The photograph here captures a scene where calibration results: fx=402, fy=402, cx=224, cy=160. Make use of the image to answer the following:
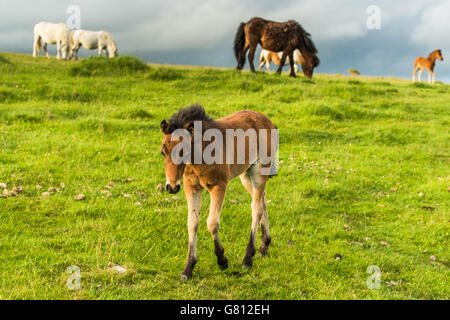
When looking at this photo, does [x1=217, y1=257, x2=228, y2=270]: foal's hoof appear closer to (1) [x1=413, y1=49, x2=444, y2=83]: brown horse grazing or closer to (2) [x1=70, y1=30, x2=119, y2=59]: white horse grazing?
(2) [x1=70, y1=30, x2=119, y2=59]: white horse grazing

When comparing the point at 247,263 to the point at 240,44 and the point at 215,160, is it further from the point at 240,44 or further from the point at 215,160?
the point at 240,44

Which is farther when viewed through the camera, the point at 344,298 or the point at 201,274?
the point at 201,274

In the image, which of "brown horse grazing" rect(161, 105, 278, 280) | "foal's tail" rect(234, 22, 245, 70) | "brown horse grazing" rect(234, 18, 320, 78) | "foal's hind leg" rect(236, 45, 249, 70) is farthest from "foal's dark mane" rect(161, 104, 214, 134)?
"foal's tail" rect(234, 22, 245, 70)

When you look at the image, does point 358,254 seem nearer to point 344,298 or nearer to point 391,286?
point 391,286

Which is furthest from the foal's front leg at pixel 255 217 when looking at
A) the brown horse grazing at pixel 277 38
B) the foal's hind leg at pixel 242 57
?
the foal's hind leg at pixel 242 57

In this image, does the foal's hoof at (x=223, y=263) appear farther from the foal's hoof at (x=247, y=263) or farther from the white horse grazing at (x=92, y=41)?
the white horse grazing at (x=92, y=41)

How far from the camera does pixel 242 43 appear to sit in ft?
82.0

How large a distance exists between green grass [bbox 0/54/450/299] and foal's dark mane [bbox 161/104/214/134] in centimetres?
208

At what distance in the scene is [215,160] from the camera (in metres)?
5.27

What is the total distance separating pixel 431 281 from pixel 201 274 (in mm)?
3607

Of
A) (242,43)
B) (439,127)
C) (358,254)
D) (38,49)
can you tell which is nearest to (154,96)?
(242,43)

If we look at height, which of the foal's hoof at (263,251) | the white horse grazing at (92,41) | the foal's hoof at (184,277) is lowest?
the foal's hoof at (184,277)

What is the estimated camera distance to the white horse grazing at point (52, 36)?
2936cm

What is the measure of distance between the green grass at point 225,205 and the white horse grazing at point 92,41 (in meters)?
13.9
